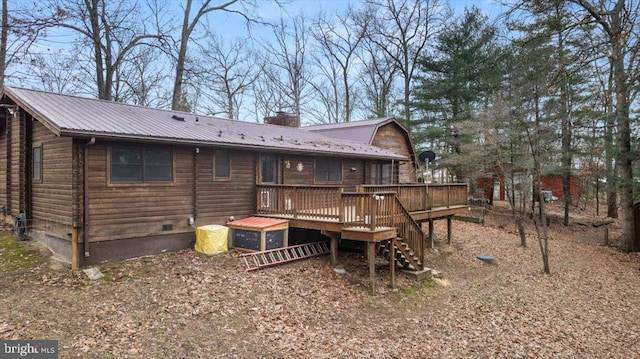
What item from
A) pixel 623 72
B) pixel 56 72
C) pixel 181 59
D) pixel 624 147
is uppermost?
pixel 181 59

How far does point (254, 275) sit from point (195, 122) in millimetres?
5674

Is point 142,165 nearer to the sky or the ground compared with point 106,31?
nearer to the ground

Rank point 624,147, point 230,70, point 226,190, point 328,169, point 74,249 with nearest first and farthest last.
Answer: point 74,249, point 226,190, point 328,169, point 624,147, point 230,70

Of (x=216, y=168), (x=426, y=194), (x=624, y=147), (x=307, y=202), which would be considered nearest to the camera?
(x=307, y=202)

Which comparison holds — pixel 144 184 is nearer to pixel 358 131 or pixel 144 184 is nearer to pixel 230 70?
pixel 358 131

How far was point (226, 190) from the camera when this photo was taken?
1041cm

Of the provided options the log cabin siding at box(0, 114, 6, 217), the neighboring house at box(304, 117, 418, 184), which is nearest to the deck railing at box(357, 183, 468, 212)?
the neighboring house at box(304, 117, 418, 184)

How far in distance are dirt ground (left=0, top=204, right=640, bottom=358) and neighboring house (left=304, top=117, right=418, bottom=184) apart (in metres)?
8.81

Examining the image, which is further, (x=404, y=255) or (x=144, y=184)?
(x=404, y=255)

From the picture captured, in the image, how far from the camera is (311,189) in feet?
32.4

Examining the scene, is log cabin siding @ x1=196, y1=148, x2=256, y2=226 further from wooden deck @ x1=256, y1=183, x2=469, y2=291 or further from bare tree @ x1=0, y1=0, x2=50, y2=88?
bare tree @ x1=0, y1=0, x2=50, y2=88

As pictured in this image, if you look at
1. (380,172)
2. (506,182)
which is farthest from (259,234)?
(506,182)

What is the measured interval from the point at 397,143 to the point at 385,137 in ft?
4.48

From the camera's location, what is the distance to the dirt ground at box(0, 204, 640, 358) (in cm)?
559
